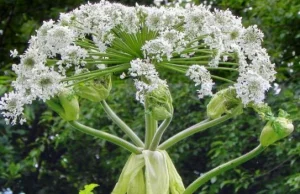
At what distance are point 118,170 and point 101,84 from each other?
2169mm

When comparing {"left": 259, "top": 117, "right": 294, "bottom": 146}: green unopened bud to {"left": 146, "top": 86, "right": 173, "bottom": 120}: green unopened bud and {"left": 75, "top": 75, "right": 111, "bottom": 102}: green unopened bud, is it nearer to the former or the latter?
{"left": 146, "top": 86, "right": 173, "bottom": 120}: green unopened bud

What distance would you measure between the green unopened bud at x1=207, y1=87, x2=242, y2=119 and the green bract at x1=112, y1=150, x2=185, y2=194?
0.45 ft

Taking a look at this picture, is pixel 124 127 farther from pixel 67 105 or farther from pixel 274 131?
pixel 274 131

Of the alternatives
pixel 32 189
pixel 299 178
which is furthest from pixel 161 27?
pixel 32 189

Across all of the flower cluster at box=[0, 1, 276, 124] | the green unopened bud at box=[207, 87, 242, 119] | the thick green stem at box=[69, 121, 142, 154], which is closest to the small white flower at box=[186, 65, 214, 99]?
the flower cluster at box=[0, 1, 276, 124]

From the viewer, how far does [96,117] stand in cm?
365

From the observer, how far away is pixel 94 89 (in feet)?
5.24

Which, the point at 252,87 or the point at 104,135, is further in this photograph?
the point at 104,135

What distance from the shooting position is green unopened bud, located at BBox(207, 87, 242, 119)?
155 cm

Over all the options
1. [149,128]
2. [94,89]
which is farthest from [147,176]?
[94,89]

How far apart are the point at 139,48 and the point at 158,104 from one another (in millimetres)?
114

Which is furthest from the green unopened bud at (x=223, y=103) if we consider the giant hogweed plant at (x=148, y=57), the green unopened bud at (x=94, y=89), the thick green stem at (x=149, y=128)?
the green unopened bud at (x=94, y=89)

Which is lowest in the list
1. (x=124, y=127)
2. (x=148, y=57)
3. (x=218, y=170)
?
(x=218, y=170)

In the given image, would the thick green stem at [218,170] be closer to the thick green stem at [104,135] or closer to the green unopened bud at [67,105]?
the thick green stem at [104,135]
